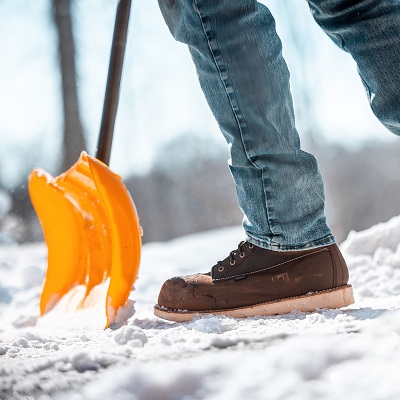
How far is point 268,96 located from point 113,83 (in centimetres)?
62

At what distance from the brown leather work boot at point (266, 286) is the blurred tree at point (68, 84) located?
4093 millimetres

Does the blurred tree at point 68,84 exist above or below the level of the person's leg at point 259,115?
above

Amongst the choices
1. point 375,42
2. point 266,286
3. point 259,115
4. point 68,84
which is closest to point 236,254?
point 266,286

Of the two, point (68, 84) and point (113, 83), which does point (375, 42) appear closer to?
point (113, 83)

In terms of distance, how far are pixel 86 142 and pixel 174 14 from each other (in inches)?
175

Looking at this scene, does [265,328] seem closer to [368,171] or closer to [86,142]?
[86,142]

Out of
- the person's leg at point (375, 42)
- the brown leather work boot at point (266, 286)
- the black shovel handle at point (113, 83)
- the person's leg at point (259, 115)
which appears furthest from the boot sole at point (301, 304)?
the black shovel handle at point (113, 83)

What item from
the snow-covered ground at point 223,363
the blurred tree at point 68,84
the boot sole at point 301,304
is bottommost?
the boot sole at point 301,304

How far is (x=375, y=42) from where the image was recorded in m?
0.93

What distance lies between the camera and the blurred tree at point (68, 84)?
507cm

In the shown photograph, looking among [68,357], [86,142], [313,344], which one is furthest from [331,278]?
[86,142]

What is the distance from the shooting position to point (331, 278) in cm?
103

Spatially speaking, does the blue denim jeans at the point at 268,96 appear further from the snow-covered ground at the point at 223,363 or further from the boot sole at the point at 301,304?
the snow-covered ground at the point at 223,363

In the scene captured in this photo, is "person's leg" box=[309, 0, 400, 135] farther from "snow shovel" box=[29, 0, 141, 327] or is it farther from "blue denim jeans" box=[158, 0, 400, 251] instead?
"snow shovel" box=[29, 0, 141, 327]
